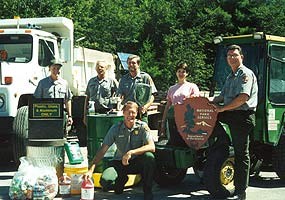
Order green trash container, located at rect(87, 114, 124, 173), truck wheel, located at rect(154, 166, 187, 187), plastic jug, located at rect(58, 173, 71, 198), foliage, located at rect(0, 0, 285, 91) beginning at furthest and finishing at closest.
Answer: foliage, located at rect(0, 0, 285, 91), truck wheel, located at rect(154, 166, 187, 187), green trash container, located at rect(87, 114, 124, 173), plastic jug, located at rect(58, 173, 71, 198)

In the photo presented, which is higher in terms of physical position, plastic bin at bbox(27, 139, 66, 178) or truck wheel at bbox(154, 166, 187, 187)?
plastic bin at bbox(27, 139, 66, 178)

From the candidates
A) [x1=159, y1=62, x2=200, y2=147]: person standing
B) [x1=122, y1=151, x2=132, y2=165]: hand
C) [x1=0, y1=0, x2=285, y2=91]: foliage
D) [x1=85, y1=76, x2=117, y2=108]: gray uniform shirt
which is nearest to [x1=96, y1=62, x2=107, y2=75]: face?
[x1=85, y1=76, x2=117, y2=108]: gray uniform shirt

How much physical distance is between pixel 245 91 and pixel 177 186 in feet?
6.74

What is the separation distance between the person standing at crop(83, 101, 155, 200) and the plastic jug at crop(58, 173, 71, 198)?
65 cm

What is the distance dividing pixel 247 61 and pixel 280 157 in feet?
4.95

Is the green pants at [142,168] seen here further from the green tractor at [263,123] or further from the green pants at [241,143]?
the green pants at [241,143]

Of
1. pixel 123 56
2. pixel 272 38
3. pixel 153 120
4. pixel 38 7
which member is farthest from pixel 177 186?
pixel 38 7

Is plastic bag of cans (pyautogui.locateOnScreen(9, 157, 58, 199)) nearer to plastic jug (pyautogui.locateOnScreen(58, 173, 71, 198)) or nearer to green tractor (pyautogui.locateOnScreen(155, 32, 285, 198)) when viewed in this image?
plastic jug (pyautogui.locateOnScreen(58, 173, 71, 198))

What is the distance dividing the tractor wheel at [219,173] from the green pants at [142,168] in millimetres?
712

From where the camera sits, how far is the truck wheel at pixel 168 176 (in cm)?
719

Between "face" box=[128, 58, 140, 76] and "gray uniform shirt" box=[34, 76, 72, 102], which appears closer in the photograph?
"face" box=[128, 58, 140, 76]

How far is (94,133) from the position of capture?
714cm

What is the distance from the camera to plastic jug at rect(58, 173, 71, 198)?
659cm

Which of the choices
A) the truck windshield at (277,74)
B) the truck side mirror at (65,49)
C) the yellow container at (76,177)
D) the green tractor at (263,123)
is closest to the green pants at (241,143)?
the green tractor at (263,123)
